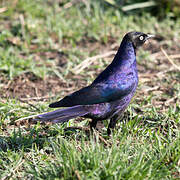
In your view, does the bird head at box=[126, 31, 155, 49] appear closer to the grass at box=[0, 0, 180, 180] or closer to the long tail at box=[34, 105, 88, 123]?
the grass at box=[0, 0, 180, 180]

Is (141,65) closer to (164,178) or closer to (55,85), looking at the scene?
(55,85)

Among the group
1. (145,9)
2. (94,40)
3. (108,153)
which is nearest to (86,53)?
(94,40)

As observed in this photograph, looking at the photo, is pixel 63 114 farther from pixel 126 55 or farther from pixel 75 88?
pixel 75 88

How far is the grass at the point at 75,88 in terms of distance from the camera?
10.0 feet

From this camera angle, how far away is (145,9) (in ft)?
25.2

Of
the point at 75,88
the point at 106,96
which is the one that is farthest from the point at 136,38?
the point at 75,88

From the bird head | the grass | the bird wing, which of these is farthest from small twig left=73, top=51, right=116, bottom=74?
the bird wing

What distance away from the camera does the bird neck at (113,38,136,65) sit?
389cm

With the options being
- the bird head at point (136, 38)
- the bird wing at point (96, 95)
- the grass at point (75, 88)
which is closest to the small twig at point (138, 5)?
the grass at point (75, 88)

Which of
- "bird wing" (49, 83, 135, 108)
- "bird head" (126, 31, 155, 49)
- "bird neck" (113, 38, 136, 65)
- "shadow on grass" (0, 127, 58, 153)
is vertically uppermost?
"bird head" (126, 31, 155, 49)

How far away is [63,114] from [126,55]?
978 millimetres

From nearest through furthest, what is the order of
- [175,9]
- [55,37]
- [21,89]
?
[21,89] < [55,37] < [175,9]

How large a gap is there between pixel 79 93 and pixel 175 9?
4.41m

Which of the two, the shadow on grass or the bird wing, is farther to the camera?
the shadow on grass
